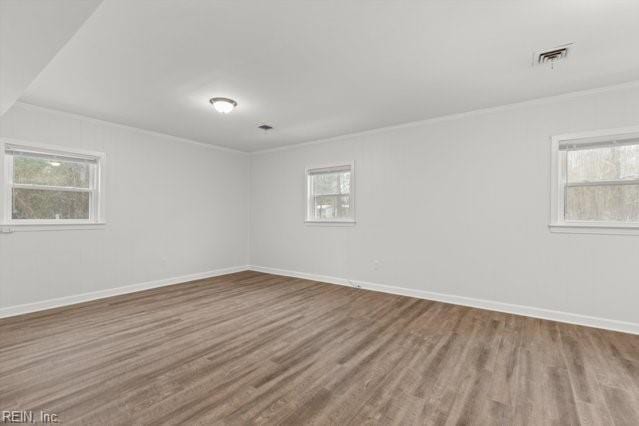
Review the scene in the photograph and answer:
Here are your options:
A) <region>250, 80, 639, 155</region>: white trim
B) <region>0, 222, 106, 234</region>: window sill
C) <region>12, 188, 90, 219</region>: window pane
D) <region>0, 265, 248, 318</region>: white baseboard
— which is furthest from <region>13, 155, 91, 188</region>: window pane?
<region>250, 80, 639, 155</region>: white trim

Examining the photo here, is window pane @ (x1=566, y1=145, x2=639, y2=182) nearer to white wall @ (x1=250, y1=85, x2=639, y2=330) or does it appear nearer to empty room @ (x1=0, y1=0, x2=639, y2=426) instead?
empty room @ (x1=0, y1=0, x2=639, y2=426)

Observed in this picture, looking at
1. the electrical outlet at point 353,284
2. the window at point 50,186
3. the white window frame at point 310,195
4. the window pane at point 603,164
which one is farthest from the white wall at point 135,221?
the window pane at point 603,164

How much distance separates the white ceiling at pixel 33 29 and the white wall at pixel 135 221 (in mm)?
2711

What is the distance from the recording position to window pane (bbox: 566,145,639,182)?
3225mm

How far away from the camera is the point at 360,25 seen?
7.22 ft

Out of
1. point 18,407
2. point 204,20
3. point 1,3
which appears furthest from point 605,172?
point 18,407

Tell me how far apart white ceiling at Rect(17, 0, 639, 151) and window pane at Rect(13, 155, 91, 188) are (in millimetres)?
757

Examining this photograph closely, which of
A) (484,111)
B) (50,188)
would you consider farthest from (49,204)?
(484,111)

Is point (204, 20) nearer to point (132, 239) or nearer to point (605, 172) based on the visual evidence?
point (132, 239)

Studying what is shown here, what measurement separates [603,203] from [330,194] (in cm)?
374

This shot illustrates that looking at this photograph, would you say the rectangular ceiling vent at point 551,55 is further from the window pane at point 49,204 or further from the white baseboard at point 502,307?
the window pane at point 49,204

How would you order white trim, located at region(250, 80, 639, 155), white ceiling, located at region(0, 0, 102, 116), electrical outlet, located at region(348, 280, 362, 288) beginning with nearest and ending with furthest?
1. white ceiling, located at region(0, 0, 102, 116)
2. white trim, located at region(250, 80, 639, 155)
3. electrical outlet, located at region(348, 280, 362, 288)

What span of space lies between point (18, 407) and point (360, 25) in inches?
136

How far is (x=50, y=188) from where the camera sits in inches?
157
